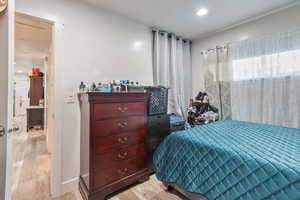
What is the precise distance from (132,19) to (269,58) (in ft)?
8.18

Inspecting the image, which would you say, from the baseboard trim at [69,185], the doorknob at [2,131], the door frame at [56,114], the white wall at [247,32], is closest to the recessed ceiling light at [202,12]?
the white wall at [247,32]

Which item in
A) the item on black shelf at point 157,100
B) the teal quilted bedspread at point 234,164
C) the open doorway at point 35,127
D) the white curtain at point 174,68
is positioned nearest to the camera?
the teal quilted bedspread at point 234,164

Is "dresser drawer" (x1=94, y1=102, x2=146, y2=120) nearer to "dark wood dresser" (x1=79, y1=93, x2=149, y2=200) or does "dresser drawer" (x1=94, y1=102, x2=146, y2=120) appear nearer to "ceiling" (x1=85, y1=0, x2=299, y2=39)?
"dark wood dresser" (x1=79, y1=93, x2=149, y2=200)

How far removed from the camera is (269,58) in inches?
94.3

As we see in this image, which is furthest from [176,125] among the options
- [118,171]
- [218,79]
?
[218,79]

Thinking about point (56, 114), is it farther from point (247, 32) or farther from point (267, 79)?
point (247, 32)

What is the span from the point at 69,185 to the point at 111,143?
33.1 inches

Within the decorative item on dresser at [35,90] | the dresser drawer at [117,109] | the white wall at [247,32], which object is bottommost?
the dresser drawer at [117,109]

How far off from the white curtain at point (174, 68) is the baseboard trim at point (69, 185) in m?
2.08

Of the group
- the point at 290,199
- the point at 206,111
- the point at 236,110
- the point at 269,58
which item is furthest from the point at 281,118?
the point at 290,199

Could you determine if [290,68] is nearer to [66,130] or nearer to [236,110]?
[236,110]

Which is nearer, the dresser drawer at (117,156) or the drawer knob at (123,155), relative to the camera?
the dresser drawer at (117,156)

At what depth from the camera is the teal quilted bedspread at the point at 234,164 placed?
89 cm

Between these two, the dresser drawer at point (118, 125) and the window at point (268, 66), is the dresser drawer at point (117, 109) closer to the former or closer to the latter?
the dresser drawer at point (118, 125)
